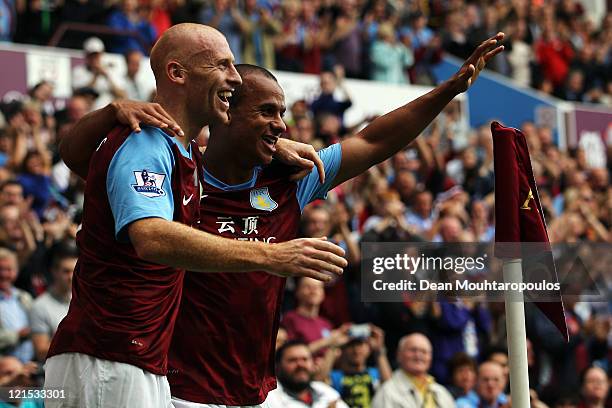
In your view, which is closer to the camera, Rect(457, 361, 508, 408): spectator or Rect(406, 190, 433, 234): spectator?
Rect(457, 361, 508, 408): spectator

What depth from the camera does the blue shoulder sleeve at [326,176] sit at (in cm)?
550

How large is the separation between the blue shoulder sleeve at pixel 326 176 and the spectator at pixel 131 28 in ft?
26.3

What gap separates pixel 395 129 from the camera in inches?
216

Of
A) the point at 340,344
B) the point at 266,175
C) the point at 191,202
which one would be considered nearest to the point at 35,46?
the point at 340,344

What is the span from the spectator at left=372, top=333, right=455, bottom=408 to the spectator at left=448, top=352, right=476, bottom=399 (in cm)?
48

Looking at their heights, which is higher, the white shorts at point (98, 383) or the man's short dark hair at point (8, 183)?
the man's short dark hair at point (8, 183)

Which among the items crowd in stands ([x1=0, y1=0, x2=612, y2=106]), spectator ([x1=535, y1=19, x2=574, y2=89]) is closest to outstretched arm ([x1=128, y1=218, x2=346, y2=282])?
crowd in stands ([x1=0, y1=0, x2=612, y2=106])

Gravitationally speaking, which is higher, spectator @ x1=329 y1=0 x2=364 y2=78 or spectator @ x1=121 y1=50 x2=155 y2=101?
spectator @ x1=329 y1=0 x2=364 y2=78

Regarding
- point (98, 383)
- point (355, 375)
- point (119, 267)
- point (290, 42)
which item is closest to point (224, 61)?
point (119, 267)

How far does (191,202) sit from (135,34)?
30.6 feet

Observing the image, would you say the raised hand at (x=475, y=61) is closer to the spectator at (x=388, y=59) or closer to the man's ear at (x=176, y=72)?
the man's ear at (x=176, y=72)

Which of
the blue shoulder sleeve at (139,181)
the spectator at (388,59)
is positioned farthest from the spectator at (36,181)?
the spectator at (388,59)

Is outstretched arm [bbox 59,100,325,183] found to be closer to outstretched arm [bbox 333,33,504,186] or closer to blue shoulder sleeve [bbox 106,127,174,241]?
blue shoulder sleeve [bbox 106,127,174,241]

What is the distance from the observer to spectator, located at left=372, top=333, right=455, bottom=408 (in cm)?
866
